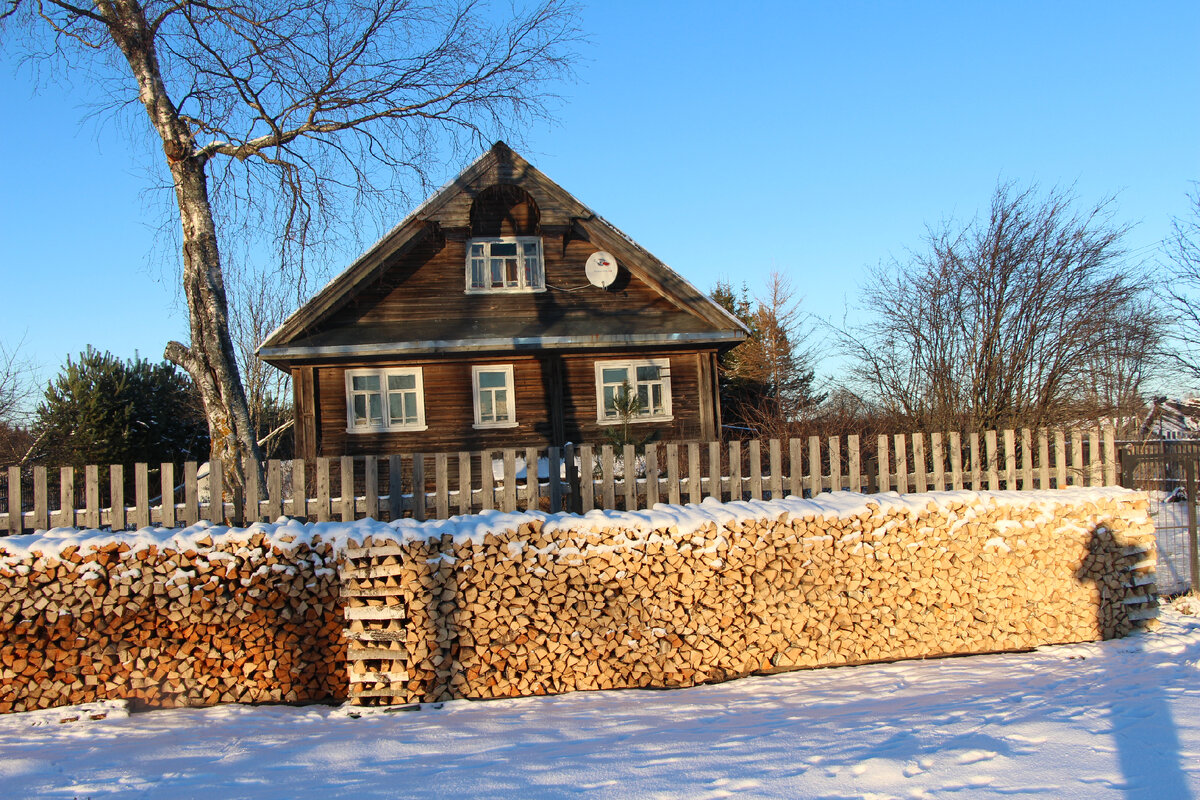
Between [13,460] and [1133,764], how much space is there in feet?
85.3

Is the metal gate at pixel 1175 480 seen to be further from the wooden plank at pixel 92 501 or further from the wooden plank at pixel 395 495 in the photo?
the wooden plank at pixel 92 501

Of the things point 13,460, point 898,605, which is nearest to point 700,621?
point 898,605

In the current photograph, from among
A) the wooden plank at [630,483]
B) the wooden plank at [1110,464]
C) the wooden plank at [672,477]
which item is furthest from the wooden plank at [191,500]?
the wooden plank at [1110,464]

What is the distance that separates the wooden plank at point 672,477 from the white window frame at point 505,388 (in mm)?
9321

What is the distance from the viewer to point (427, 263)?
52.3ft

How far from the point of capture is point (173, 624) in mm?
6023

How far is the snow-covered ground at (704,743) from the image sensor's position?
394cm

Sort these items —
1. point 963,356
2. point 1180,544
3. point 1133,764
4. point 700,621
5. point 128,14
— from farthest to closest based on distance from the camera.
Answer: point 963,356 → point 1180,544 → point 128,14 → point 700,621 → point 1133,764

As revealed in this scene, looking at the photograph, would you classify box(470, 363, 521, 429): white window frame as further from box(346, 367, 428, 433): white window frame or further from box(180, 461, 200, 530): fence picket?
box(180, 461, 200, 530): fence picket

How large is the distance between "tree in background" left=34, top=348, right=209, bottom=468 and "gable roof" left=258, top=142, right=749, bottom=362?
8.14 meters

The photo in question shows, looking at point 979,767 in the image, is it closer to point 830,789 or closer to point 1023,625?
point 830,789

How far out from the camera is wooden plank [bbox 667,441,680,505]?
6898mm

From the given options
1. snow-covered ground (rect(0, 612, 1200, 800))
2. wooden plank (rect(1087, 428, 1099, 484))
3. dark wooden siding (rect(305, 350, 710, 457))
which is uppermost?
dark wooden siding (rect(305, 350, 710, 457))

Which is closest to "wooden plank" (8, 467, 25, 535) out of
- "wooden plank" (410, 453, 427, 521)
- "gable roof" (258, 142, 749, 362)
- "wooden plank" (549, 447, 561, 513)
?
"wooden plank" (410, 453, 427, 521)
